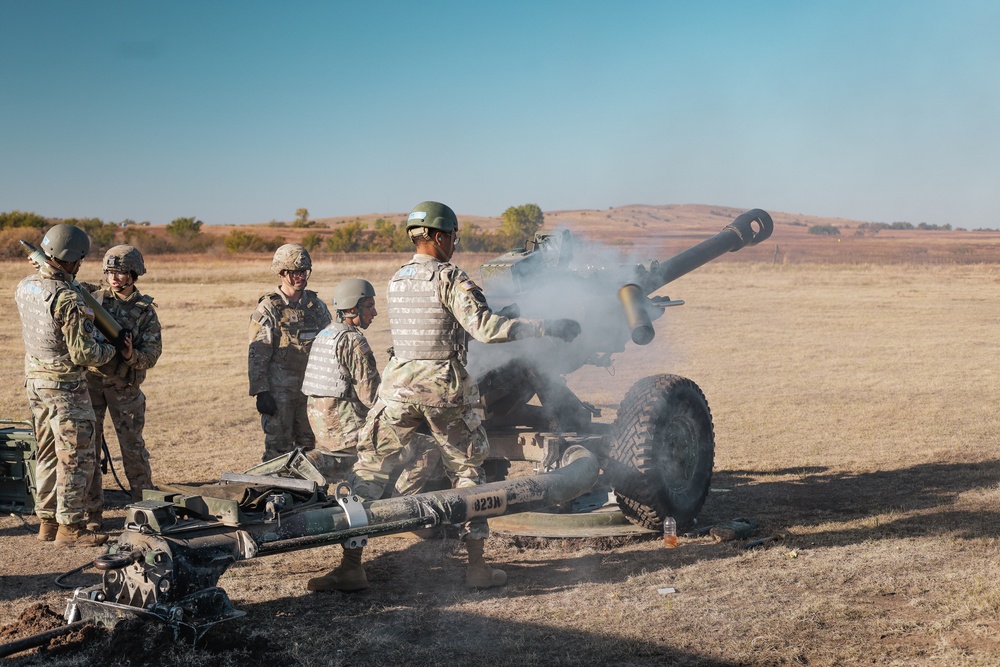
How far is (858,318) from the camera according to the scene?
914 inches

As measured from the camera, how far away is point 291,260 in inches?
302

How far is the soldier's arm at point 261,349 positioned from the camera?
24.9 ft

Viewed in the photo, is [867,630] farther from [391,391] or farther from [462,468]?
[391,391]

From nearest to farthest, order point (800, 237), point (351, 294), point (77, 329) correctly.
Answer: point (77, 329) → point (351, 294) → point (800, 237)

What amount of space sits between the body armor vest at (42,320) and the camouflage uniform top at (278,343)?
4.61ft

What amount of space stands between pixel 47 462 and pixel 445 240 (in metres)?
3.31

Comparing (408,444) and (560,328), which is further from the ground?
(560,328)

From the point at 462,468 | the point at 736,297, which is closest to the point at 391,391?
the point at 462,468

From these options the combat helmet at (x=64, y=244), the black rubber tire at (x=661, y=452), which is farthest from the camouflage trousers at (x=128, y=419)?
the black rubber tire at (x=661, y=452)

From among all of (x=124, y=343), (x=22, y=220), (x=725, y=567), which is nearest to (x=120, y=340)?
(x=124, y=343)

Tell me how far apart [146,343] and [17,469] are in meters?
1.40

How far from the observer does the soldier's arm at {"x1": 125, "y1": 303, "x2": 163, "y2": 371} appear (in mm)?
7254

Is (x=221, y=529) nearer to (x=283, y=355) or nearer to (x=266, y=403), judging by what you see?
(x=266, y=403)

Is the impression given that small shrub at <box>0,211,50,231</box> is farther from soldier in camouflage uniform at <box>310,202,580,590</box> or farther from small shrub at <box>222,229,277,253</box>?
soldier in camouflage uniform at <box>310,202,580,590</box>
